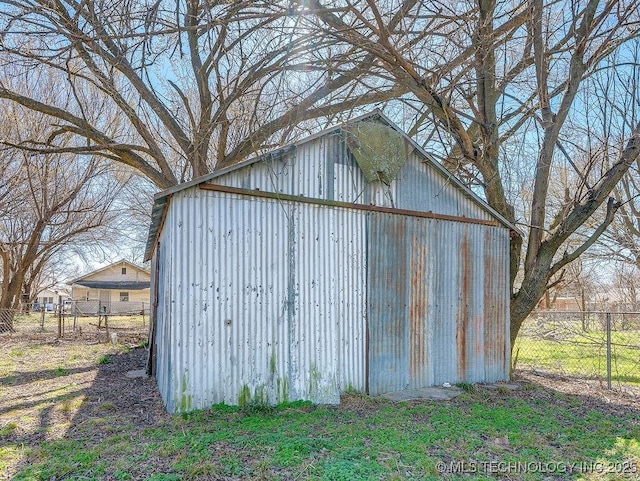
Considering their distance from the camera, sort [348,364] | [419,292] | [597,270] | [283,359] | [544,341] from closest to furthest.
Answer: [283,359]
[348,364]
[419,292]
[544,341]
[597,270]

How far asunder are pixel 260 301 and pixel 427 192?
336 cm

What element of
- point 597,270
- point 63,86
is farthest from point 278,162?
point 597,270

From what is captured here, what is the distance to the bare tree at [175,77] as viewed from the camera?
17.5 feet

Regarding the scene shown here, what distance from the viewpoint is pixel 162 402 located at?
602cm

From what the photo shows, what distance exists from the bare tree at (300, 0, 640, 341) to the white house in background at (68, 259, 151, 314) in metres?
29.9

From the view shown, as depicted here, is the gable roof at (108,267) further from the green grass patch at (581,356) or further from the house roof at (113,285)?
the green grass patch at (581,356)

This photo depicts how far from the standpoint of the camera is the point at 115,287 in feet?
114

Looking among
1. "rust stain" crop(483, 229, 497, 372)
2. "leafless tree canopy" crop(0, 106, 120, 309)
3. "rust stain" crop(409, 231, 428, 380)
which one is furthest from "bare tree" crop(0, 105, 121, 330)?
"rust stain" crop(483, 229, 497, 372)

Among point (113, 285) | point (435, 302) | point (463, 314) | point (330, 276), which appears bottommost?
point (113, 285)

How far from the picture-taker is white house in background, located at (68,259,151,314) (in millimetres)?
33094

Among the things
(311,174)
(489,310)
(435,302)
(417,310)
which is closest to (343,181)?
(311,174)

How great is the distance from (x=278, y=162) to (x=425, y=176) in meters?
2.63

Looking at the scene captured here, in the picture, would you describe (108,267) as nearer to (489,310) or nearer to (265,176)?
(265,176)

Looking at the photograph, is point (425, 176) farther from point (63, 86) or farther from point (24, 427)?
point (63, 86)
